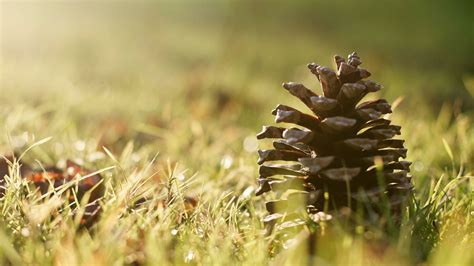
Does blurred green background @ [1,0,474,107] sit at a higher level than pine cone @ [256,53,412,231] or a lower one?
lower

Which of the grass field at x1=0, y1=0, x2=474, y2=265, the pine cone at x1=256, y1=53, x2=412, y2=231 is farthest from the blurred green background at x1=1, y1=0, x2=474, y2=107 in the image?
Answer: the pine cone at x1=256, y1=53, x2=412, y2=231

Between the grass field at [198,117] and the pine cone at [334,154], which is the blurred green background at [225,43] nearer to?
the grass field at [198,117]

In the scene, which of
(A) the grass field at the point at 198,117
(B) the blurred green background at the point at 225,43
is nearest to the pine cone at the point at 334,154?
(A) the grass field at the point at 198,117

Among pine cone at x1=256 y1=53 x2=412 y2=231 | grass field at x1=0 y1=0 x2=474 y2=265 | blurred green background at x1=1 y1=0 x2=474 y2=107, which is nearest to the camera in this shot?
grass field at x1=0 y1=0 x2=474 y2=265

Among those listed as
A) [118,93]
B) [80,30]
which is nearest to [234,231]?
[118,93]

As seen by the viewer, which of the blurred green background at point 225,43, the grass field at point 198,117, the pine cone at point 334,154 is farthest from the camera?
the blurred green background at point 225,43

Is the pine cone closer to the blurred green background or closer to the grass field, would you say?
the grass field

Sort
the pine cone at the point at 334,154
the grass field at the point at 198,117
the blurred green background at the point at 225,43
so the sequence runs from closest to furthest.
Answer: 1. the grass field at the point at 198,117
2. the pine cone at the point at 334,154
3. the blurred green background at the point at 225,43

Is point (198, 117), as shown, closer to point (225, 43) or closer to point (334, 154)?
point (334, 154)
